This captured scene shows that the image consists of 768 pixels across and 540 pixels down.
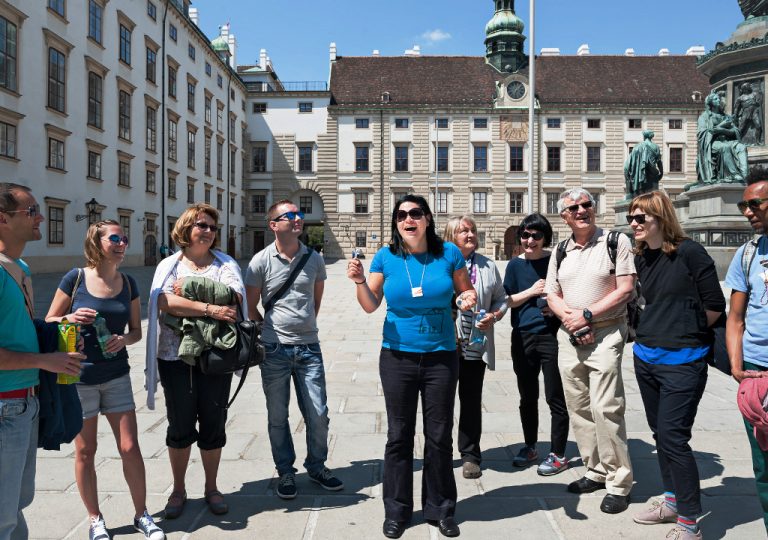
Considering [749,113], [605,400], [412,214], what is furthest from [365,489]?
[749,113]

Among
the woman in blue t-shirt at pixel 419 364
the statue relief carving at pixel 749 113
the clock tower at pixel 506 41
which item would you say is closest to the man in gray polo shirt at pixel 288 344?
the woman in blue t-shirt at pixel 419 364

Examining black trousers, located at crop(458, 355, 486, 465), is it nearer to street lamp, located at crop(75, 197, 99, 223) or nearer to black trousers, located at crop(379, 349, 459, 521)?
black trousers, located at crop(379, 349, 459, 521)

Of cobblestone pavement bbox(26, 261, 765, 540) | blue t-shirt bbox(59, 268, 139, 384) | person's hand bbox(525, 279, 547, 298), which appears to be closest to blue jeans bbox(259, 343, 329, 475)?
cobblestone pavement bbox(26, 261, 765, 540)

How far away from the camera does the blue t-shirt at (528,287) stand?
455 centimetres

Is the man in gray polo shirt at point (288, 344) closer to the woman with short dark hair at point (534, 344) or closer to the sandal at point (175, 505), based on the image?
the sandal at point (175, 505)

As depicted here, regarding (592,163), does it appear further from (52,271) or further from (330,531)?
(330,531)

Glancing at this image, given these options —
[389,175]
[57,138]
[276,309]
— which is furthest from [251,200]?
[276,309]

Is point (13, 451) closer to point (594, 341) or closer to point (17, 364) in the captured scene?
point (17, 364)

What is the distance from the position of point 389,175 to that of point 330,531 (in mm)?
46539

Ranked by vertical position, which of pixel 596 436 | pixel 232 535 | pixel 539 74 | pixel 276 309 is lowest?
pixel 232 535

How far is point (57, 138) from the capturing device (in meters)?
25.2

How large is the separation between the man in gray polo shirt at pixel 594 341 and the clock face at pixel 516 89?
155 ft

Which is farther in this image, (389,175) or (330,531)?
(389,175)

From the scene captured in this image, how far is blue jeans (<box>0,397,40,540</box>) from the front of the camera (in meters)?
2.41
